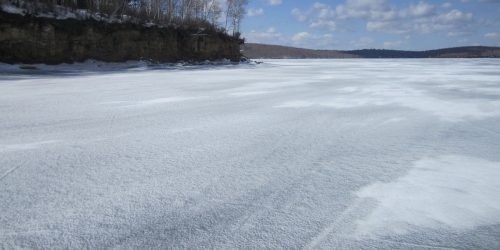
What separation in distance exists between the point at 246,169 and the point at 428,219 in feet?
4.12

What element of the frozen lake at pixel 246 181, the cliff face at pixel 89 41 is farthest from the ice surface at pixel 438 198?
the cliff face at pixel 89 41

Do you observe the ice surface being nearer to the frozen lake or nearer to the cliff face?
the frozen lake

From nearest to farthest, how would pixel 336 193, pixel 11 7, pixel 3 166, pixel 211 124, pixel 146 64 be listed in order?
pixel 336 193
pixel 3 166
pixel 211 124
pixel 11 7
pixel 146 64

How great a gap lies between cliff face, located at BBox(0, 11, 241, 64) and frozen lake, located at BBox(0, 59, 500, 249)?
13.0 meters

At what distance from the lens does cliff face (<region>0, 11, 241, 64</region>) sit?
1520 cm

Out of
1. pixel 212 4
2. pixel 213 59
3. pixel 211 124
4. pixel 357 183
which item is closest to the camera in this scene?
pixel 357 183

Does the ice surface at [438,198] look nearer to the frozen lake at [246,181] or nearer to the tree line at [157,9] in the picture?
the frozen lake at [246,181]

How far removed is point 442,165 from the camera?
2775mm

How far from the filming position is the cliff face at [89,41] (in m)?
15.2

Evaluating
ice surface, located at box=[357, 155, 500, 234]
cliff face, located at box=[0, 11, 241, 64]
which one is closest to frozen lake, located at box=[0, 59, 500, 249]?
ice surface, located at box=[357, 155, 500, 234]

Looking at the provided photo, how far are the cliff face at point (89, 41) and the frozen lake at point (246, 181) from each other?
1298 centimetres

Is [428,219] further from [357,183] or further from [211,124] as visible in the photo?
[211,124]

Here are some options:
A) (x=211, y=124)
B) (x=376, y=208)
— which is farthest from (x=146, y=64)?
(x=376, y=208)

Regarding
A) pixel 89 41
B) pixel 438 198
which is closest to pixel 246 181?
pixel 438 198
